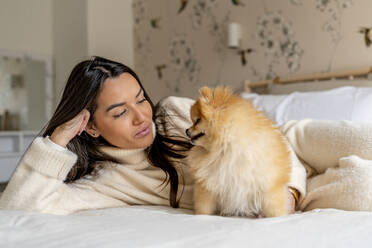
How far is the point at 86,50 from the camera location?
12.4ft

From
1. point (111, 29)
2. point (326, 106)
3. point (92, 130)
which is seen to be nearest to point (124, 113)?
point (92, 130)

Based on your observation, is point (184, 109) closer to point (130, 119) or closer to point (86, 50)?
point (130, 119)

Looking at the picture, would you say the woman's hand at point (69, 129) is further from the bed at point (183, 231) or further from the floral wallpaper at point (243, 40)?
the floral wallpaper at point (243, 40)

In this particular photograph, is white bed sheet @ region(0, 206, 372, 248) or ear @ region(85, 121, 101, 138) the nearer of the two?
white bed sheet @ region(0, 206, 372, 248)

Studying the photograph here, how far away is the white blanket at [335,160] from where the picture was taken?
0.95m

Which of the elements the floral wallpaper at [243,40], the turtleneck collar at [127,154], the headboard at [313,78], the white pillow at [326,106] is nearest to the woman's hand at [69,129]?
the turtleneck collar at [127,154]

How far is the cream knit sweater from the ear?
0.20 ft

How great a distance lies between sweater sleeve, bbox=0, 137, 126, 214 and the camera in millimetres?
1041

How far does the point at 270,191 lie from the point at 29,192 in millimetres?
706

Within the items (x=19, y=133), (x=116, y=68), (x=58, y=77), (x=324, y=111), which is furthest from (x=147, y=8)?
(x=116, y=68)

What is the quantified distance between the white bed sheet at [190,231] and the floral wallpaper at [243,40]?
183 cm

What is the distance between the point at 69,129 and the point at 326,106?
131 cm

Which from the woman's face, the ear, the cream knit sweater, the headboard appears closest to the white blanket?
the cream knit sweater

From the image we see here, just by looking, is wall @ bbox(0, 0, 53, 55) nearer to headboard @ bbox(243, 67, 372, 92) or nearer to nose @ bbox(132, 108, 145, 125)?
headboard @ bbox(243, 67, 372, 92)
